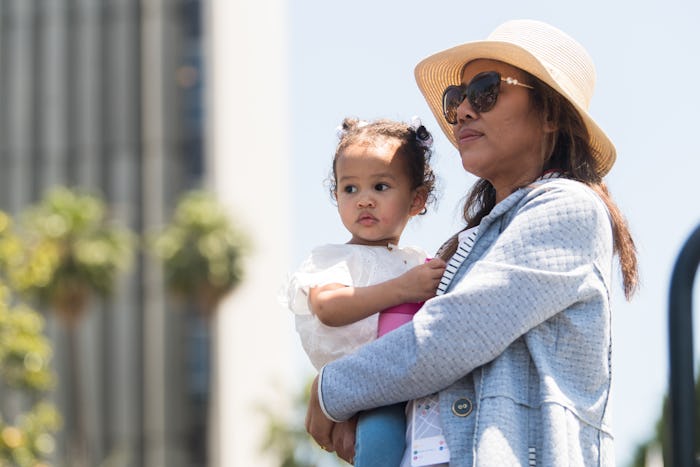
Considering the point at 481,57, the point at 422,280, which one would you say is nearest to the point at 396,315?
the point at 422,280

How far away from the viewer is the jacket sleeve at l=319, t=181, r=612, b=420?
3.11 meters

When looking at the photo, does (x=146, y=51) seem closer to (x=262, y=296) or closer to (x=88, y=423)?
(x=262, y=296)

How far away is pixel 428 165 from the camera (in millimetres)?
3828

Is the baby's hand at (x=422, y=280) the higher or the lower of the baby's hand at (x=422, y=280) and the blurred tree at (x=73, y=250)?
the higher

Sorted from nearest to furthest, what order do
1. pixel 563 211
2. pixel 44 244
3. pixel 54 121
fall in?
1. pixel 563 211
2. pixel 44 244
3. pixel 54 121

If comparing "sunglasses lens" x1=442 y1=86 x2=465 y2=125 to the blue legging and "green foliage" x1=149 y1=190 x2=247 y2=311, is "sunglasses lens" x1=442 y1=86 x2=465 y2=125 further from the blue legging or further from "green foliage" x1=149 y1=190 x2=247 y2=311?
"green foliage" x1=149 y1=190 x2=247 y2=311

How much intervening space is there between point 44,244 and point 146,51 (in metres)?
13.6

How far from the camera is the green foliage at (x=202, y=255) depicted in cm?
→ 4194

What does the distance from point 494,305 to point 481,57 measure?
28.5 inches

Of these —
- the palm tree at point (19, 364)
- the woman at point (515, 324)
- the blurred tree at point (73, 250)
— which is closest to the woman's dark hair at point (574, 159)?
the woman at point (515, 324)

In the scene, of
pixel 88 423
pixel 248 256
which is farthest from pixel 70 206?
pixel 88 423

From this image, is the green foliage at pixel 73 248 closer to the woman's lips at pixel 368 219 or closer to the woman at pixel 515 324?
the woman's lips at pixel 368 219

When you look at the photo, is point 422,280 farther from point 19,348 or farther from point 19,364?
point 19,364

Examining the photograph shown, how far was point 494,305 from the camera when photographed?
3117 millimetres
